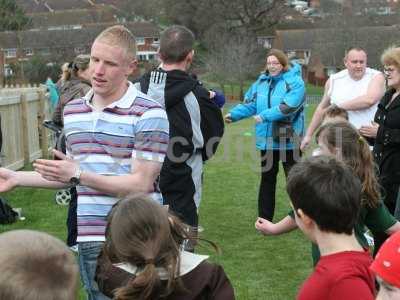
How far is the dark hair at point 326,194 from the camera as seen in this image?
130 inches

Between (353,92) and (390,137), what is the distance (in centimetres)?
124

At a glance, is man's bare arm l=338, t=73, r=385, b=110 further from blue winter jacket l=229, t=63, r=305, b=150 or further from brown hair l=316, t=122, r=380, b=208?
brown hair l=316, t=122, r=380, b=208

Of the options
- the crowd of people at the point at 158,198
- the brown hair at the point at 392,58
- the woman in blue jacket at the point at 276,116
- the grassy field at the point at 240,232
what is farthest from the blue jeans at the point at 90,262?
the woman in blue jacket at the point at 276,116

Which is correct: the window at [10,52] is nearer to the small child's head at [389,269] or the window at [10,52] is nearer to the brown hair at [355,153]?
the brown hair at [355,153]

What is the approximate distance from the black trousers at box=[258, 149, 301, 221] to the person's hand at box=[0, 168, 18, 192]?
4.60 m

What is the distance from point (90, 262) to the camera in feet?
12.4

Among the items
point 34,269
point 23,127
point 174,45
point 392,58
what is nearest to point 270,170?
point 392,58

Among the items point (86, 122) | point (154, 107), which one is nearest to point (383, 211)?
point (154, 107)

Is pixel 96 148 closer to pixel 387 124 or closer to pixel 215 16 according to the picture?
pixel 387 124

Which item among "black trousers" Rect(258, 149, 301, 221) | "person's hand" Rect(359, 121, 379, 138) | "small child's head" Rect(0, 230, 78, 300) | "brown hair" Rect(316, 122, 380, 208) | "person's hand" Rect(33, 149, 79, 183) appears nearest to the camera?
"small child's head" Rect(0, 230, 78, 300)

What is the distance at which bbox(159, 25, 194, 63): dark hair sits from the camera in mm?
5375

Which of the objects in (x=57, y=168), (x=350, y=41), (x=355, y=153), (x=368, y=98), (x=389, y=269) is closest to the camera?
(x=389, y=269)

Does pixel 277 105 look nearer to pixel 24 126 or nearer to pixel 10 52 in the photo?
pixel 24 126

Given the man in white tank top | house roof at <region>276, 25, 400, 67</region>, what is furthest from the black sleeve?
house roof at <region>276, 25, 400, 67</region>
